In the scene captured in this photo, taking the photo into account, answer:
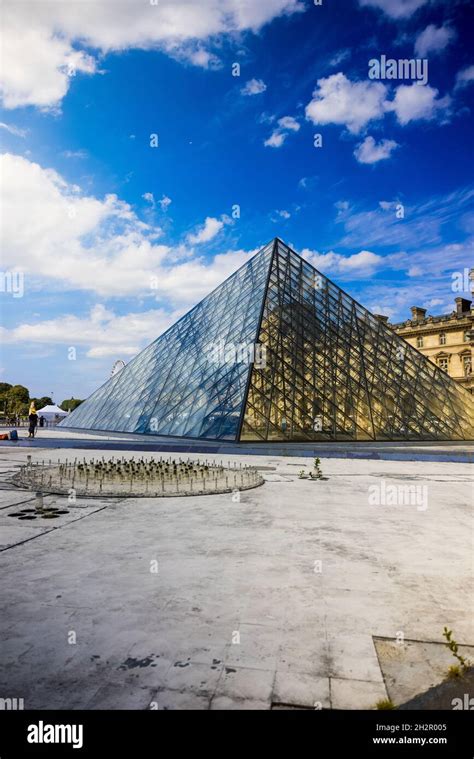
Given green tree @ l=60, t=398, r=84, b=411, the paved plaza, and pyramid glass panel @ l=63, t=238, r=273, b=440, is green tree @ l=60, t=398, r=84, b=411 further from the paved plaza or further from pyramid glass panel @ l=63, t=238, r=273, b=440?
the paved plaza

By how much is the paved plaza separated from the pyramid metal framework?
19820 mm

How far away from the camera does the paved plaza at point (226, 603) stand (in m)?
4.12

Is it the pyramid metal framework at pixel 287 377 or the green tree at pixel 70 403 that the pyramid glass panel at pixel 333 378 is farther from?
the green tree at pixel 70 403

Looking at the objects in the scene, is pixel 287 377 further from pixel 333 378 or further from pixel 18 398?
pixel 18 398

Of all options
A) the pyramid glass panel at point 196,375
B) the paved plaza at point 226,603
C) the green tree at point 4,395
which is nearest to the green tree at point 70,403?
the green tree at point 4,395

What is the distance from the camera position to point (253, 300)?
38031 mm

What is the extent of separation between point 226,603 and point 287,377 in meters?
27.6

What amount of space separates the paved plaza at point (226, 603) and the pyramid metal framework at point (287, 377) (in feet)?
65.0

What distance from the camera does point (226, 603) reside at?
5883mm

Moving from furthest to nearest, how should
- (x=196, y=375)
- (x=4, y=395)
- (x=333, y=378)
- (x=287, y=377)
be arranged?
(x=4, y=395), (x=196, y=375), (x=333, y=378), (x=287, y=377)

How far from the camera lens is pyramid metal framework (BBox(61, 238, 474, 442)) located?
104 ft

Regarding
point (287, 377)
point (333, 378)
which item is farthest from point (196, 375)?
point (333, 378)

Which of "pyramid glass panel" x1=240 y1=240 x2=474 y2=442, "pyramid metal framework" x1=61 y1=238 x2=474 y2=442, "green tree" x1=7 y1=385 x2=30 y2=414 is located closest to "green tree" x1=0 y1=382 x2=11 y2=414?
"green tree" x1=7 y1=385 x2=30 y2=414
